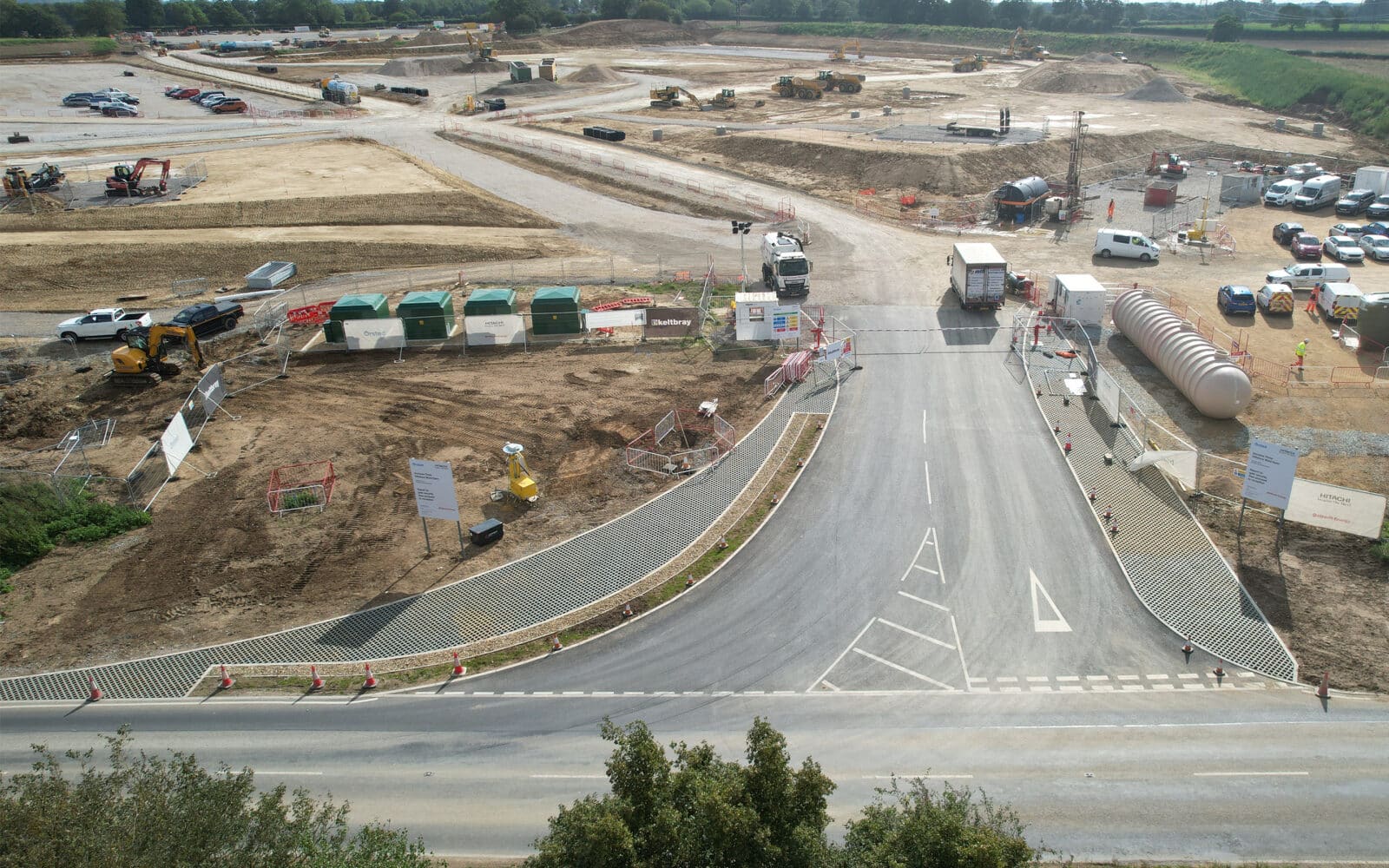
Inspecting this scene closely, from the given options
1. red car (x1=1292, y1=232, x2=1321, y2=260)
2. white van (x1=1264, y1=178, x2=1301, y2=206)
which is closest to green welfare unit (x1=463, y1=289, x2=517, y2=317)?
red car (x1=1292, y1=232, x2=1321, y2=260)

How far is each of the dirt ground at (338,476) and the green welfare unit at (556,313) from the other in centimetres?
145

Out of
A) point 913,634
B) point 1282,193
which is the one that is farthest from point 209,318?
point 1282,193

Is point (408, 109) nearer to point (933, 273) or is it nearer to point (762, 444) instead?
point (933, 273)

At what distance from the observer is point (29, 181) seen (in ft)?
214

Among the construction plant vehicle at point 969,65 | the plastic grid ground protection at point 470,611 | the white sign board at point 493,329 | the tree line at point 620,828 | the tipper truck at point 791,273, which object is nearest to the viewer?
the tree line at point 620,828

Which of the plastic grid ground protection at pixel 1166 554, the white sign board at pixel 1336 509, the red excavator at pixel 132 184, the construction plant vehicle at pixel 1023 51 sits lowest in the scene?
the plastic grid ground protection at pixel 1166 554

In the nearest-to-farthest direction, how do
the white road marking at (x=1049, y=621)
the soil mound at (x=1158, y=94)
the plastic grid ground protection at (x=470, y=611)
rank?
the plastic grid ground protection at (x=470, y=611)
the white road marking at (x=1049, y=621)
the soil mound at (x=1158, y=94)

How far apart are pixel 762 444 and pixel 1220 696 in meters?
17.3

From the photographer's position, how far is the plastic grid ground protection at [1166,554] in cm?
2422

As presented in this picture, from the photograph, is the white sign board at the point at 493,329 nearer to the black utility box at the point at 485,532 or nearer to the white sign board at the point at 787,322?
the white sign board at the point at 787,322

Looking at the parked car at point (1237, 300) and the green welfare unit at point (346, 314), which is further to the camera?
the parked car at point (1237, 300)

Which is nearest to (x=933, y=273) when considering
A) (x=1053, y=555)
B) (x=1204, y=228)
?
(x=1204, y=228)

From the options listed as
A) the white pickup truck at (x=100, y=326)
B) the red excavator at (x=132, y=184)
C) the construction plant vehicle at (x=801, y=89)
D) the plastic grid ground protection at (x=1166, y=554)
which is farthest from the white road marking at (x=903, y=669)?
the construction plant vehicle at (x=801, y=89)

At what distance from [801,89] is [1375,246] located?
72.1 m
